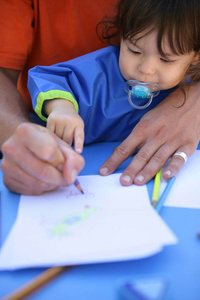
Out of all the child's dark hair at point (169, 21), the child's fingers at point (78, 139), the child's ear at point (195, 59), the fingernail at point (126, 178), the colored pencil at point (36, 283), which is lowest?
the fingernail at point (126, 178)

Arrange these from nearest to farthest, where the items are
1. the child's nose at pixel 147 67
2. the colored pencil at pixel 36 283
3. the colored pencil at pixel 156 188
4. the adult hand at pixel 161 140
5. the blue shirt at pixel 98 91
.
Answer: the colored pencil at pixel 36 283
the colored pencil at pixel 156 188
the adult hand at pixel 161 140
the child's nose at pixel 147 67
the blue shirt at pixel 98 91

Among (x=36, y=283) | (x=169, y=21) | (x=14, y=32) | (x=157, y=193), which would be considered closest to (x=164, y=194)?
(x=157, y=193)

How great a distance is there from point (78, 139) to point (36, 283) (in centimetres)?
34

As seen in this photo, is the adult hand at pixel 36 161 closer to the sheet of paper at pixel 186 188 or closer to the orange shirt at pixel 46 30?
the sheet of paper at pixel 186 188

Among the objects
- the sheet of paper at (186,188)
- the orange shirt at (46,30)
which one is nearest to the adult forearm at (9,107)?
the orange shirt at (46,30)

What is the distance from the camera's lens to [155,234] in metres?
0.47

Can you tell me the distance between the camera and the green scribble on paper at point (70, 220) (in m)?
0.49

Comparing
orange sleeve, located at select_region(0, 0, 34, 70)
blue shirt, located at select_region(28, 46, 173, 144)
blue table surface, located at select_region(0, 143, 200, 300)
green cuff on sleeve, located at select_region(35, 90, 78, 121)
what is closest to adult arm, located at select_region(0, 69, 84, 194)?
blue table surface, located at select_region(0, 143, 200, 300)

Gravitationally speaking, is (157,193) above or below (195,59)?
below

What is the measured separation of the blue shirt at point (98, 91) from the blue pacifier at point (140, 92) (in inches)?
1.2

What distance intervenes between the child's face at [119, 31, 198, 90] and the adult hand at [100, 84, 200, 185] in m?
0.08

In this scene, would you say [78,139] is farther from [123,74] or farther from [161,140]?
[123,74]

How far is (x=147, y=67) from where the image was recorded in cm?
83

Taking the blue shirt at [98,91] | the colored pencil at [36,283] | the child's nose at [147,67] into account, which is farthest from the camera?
the blue shirt at [98,91]
